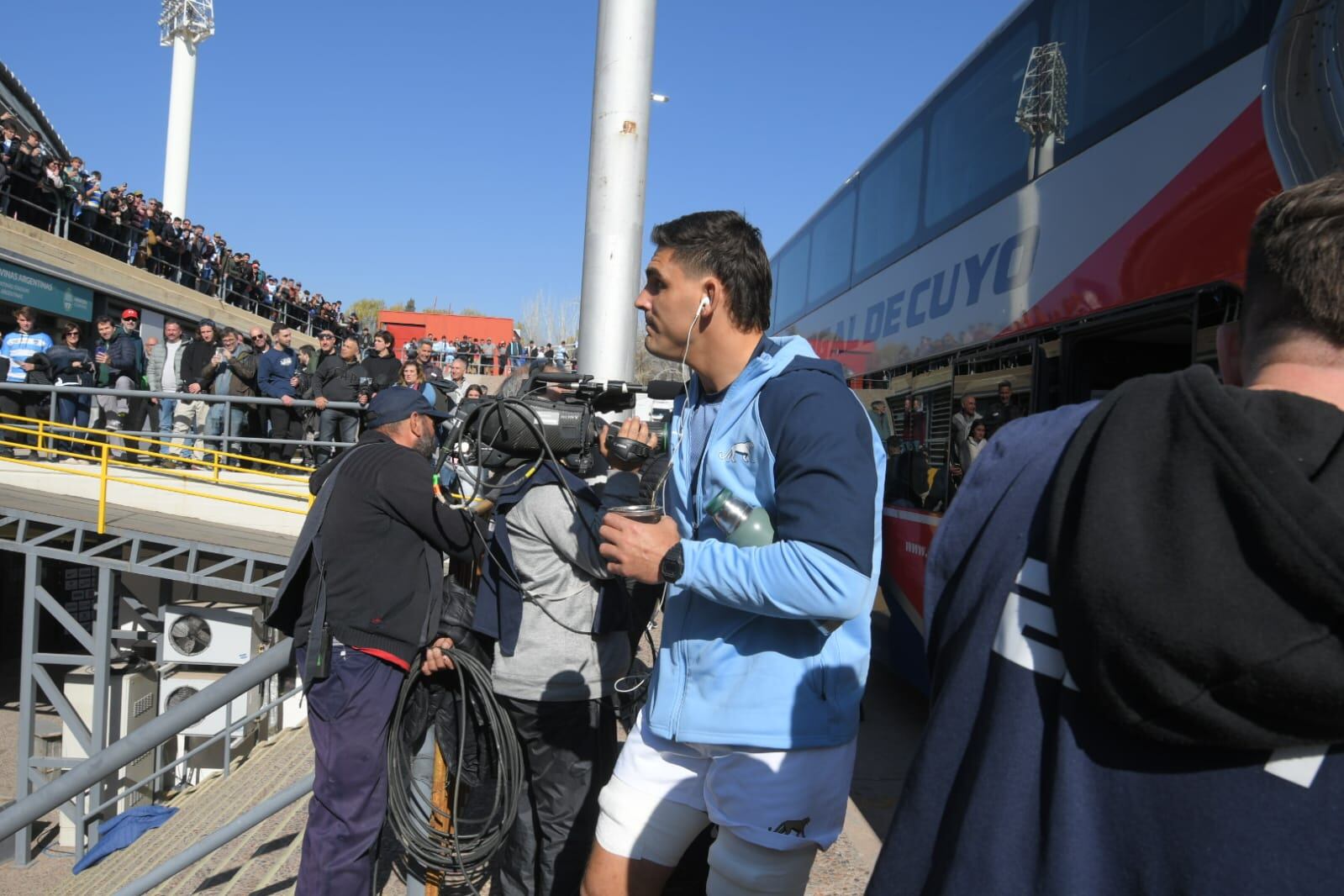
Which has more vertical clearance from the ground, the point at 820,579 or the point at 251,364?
the point at 251,364

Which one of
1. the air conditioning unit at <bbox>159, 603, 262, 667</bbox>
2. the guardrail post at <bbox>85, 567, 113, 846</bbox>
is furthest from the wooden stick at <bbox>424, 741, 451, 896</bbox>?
the guardrail post at <bbox>85, 567, 113, 846</bbox>

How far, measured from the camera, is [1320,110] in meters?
3.89

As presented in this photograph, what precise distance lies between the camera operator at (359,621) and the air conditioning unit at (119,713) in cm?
763

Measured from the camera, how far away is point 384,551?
385cm

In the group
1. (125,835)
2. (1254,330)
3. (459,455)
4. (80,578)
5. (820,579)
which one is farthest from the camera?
(80,578)

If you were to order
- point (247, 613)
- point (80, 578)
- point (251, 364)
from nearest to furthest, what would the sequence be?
point (247, 613)
point (251, 364)
point (80, 578)

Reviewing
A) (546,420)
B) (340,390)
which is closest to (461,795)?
(546,420)

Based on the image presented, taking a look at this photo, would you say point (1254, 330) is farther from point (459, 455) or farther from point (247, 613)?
point (247, 613)

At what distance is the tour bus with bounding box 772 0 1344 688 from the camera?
421cm

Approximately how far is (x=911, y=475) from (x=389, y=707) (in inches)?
181

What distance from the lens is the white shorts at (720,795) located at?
1.96m

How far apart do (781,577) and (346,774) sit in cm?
261

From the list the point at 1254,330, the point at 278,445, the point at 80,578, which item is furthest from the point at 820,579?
the point at 80,578

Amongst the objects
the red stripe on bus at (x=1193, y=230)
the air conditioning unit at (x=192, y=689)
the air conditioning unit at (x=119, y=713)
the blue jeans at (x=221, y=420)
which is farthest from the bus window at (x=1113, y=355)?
the air conditioning unit at (x=119, y=713)
